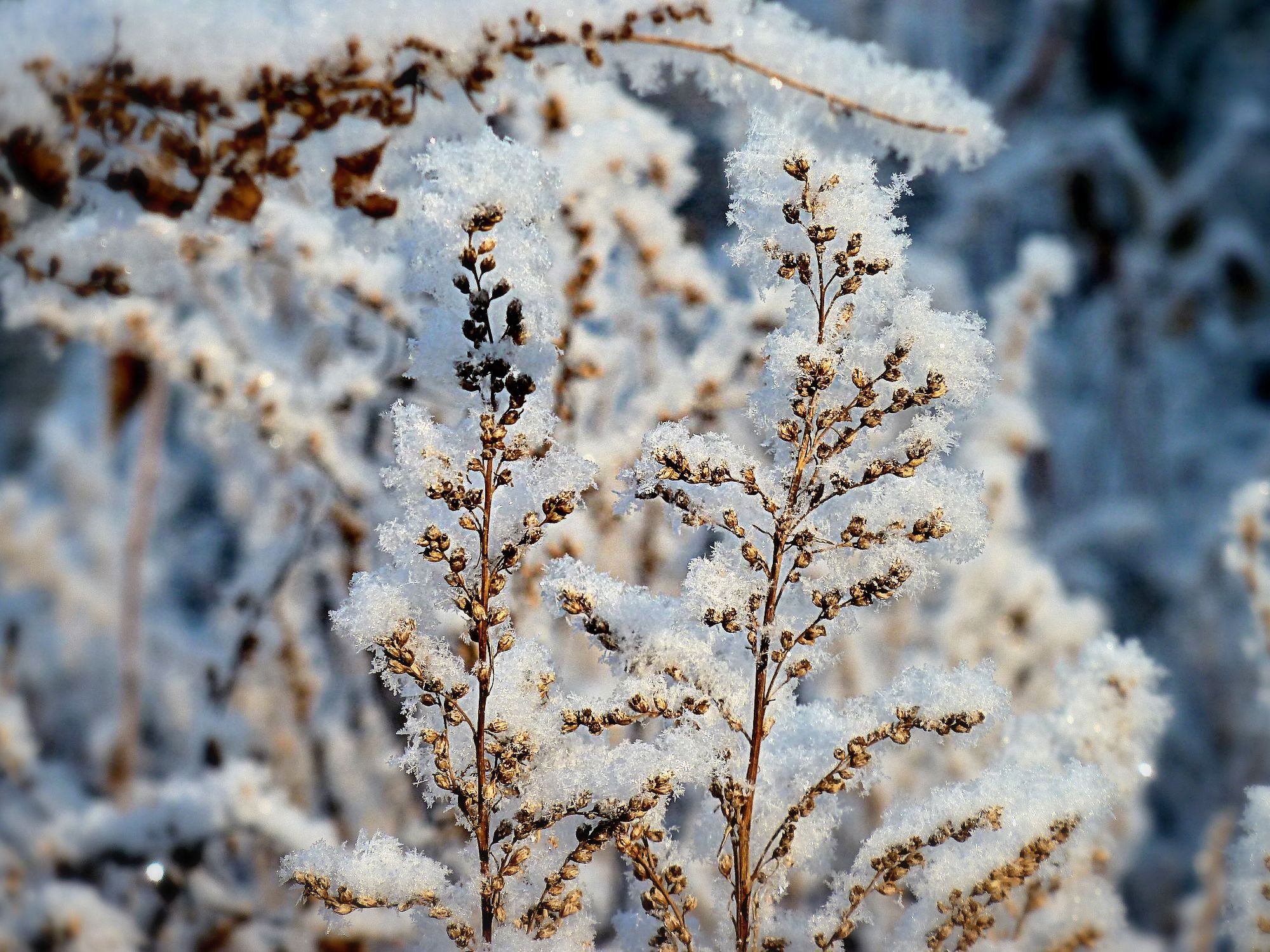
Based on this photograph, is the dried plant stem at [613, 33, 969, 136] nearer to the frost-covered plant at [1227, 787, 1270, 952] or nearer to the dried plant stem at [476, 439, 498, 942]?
the dried plant stem at [476, 439, 498, 942]

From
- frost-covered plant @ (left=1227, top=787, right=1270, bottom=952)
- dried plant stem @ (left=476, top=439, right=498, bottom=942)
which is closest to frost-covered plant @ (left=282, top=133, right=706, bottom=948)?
dried plant stem @ (left=476, top=439, right=498, bottom=942)

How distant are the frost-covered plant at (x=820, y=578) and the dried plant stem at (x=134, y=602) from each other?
159cm

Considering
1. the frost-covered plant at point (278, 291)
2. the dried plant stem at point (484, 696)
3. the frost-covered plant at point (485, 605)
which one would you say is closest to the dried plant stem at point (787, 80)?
the frost-covered plant at point (278, 291)

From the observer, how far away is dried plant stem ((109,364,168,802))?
1802mm

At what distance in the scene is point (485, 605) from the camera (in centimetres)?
58

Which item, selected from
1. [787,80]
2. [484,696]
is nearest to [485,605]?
[484,696]

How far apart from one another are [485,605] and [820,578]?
0.84 feet

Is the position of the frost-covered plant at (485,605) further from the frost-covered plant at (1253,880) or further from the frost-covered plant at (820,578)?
the frost-covered plant at (1253,880)

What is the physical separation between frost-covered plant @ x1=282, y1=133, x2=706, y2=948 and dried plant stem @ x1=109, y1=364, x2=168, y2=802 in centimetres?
149

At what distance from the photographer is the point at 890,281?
63cm

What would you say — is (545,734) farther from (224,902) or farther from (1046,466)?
(1046,466)

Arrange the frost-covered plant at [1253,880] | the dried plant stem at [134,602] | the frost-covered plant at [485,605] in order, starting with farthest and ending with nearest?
the dried plant stem at [134,602], the frost-covered plant at [1253,880], the frost-covered plant at [485,605]

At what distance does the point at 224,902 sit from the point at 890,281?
4.90 feet

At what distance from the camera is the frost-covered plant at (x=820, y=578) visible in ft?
1.96
